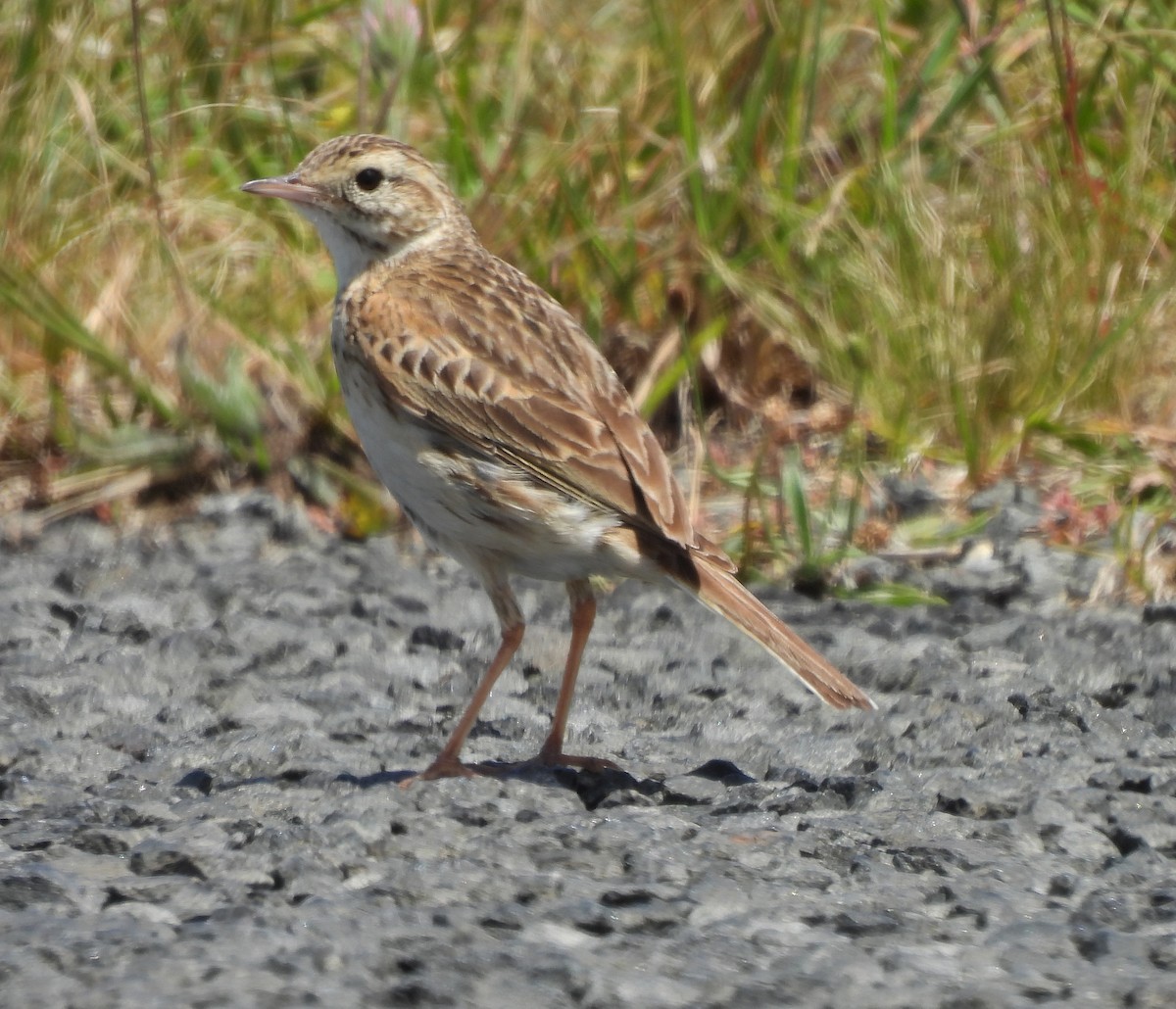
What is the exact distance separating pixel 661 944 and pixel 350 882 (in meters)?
0.60

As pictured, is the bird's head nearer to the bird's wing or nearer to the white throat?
the white throat

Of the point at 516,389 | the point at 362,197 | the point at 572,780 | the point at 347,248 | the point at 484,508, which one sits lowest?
the point at 572,780

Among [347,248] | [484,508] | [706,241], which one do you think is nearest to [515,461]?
[484,508]

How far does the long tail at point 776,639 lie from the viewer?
174 inches

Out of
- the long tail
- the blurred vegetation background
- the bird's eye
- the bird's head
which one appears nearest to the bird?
the long tail

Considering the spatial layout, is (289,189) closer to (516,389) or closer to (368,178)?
(368,178)

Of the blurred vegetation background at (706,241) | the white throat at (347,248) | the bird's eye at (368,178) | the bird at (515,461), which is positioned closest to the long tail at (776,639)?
the bird at (515,461)

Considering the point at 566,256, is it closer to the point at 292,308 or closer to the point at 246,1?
the point at 292,308

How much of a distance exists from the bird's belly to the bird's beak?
761 millimetres

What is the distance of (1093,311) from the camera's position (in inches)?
266

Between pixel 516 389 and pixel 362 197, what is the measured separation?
88 centimetres

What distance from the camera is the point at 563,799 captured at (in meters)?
4.11

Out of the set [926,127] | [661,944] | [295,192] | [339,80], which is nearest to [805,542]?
[295,192]

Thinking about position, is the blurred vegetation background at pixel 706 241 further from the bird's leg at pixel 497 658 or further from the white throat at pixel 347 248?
the bird's leg at pixel 497 658
